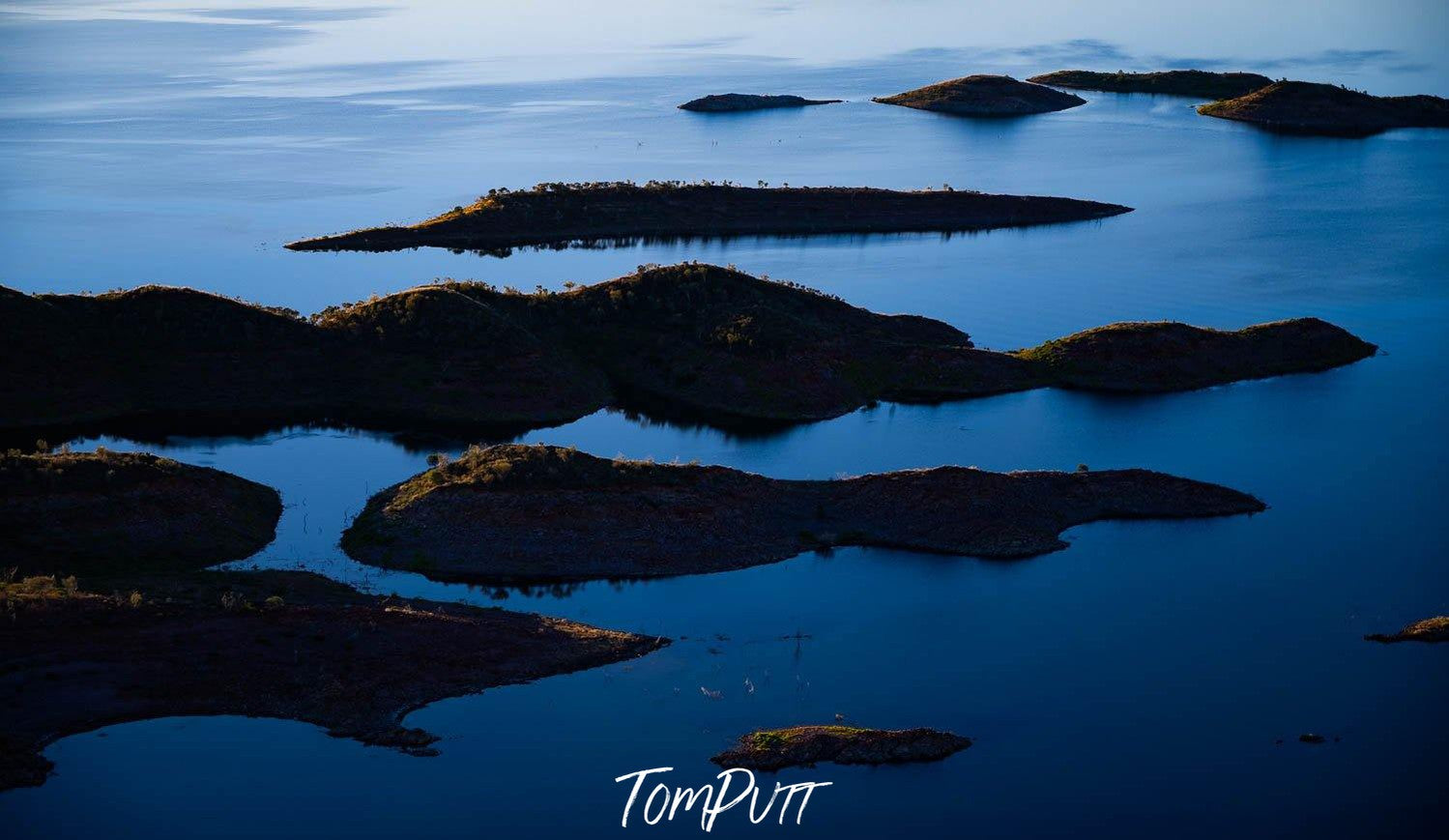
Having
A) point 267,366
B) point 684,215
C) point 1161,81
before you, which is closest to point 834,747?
point 267,366

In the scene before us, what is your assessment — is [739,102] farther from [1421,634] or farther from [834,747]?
[834,747]

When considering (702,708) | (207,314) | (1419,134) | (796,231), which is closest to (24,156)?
(796,231)

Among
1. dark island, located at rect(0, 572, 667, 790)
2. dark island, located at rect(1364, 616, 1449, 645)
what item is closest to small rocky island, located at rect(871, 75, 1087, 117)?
dark island, located at rect(1364, 616, 1449, 645)

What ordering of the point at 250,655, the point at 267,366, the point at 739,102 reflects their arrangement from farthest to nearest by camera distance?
the point at 739,102 < the point at 267,366 < the point at 250,655

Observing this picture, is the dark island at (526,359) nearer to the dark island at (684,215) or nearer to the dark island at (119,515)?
the dark island at (119,515)

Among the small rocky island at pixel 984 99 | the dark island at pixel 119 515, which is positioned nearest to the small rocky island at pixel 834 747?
the dark island at pixel 119 515

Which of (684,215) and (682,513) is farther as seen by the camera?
(684,215)

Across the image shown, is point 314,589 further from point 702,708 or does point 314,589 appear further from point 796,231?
point 796,231
